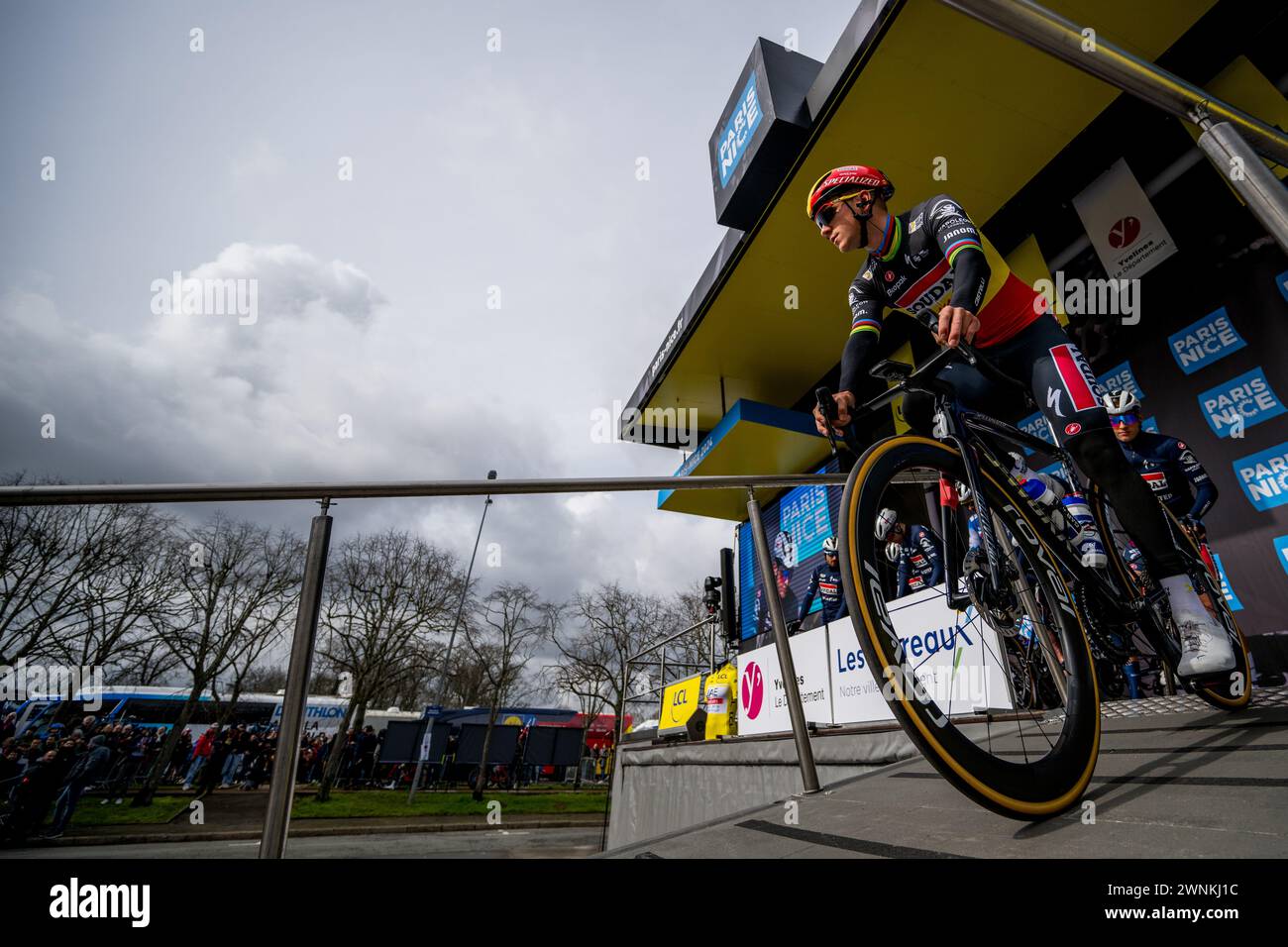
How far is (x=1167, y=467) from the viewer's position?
3854mm

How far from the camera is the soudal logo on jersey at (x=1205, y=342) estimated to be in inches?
188

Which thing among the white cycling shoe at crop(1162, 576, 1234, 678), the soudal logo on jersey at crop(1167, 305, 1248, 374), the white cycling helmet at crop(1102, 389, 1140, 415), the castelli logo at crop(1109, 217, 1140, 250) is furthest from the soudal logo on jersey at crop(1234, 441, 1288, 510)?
the white cycling shoe at crop(1162, 576, 1234, 678)

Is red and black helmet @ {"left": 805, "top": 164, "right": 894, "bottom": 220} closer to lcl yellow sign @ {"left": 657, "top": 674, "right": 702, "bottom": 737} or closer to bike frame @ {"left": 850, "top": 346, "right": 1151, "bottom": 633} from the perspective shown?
bike frame @ {"left": 850, "top": 346, "right": 1151, "bottom": 633}

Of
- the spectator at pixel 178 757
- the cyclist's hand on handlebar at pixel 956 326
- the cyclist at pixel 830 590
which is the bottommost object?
the spectator at pixel 178 757

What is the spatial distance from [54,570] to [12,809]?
8.10 feet

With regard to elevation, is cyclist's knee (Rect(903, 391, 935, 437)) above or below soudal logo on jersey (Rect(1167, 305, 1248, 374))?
below

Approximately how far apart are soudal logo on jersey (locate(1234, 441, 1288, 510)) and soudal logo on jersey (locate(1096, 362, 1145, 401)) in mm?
998

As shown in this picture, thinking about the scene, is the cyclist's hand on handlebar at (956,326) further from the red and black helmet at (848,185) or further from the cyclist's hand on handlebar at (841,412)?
the red and black helmet at (848,185)

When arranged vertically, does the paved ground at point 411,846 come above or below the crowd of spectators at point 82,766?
below

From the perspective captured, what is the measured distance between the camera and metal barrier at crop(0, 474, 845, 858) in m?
1.55

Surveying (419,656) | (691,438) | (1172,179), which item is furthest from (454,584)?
(1172,179)

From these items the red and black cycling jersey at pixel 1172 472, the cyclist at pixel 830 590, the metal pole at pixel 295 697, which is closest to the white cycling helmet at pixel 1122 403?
the red and black cycling jersey at pixel 1172 472

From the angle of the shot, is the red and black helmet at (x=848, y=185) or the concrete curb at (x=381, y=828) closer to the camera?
the red and black helmet at (x=848, y=185)

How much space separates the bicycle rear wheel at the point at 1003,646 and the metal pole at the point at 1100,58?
3.70ft
